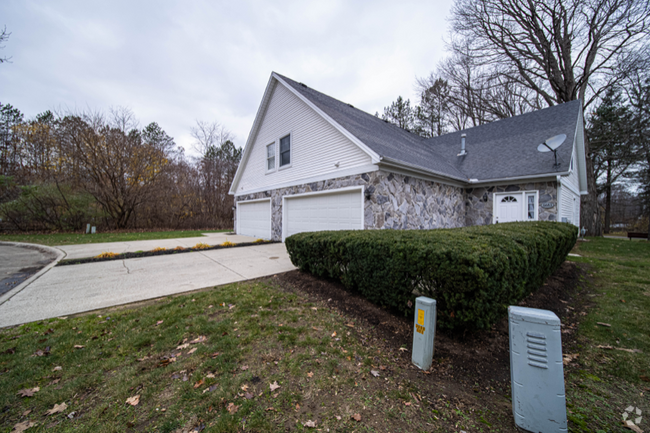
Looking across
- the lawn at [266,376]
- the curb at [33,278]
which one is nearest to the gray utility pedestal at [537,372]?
the lawn at [266,376]

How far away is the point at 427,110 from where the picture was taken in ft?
67.0

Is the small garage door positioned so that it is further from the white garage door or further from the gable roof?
the gable roof

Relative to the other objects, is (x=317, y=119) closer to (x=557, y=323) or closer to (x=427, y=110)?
(x=557, y=323)

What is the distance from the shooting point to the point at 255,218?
12078 millimetres

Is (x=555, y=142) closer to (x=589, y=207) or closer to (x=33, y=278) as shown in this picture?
(x=589, y=207)

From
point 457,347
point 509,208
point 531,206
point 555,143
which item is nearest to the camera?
point 457,347

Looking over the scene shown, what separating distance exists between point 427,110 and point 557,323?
2234cm

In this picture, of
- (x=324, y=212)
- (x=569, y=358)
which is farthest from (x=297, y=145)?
(x=569, y=358)

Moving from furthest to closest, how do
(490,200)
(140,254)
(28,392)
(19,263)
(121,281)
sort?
(490,200)
(140,254)
(19,263)
(121,281)
(28,392)

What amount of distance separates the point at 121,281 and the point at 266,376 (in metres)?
4.32

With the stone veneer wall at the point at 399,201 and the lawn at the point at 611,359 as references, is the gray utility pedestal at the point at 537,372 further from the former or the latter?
the stone veneer wall at the point at 399,201

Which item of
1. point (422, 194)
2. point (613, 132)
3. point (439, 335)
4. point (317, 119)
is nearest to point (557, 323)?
point (439, 335)

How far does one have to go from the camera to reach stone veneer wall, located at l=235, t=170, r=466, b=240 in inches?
263

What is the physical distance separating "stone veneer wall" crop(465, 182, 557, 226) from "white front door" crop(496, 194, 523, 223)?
256 millimetres
